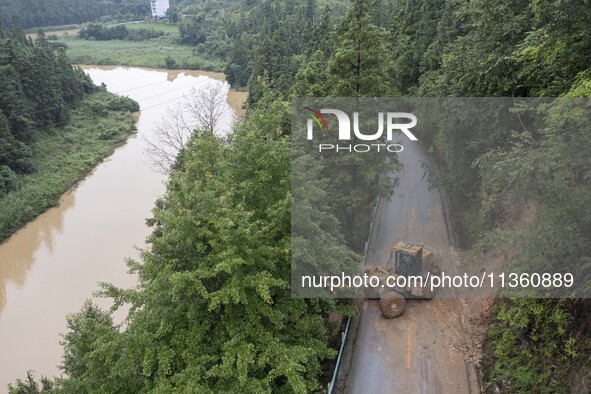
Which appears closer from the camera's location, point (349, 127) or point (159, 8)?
point (349, 127)

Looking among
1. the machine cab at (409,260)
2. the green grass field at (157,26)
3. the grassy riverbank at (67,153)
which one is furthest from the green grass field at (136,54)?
the machine cab at (409,260)

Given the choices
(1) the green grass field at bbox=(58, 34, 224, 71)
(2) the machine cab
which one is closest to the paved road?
(2) the machine cab

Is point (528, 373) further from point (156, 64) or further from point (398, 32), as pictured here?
point (156, 64)

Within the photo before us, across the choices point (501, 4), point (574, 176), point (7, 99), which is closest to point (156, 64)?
point (7, 99)

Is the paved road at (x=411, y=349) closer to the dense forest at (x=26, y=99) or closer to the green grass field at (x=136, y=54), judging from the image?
the dense forest at (x=26, y=99)

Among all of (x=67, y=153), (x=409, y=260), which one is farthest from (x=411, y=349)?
(x=67, y=153)

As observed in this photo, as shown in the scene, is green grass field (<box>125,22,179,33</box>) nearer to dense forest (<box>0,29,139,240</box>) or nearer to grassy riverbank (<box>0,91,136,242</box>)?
grassy riverbank (<box>0,91,136,242</box>)

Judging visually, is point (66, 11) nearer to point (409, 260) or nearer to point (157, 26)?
point (157, 26)
